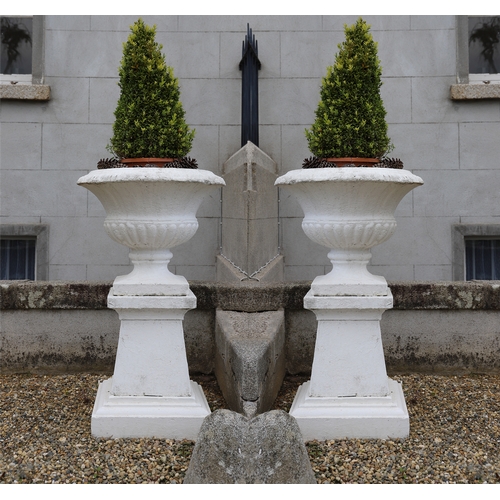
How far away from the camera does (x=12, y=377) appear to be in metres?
5.02

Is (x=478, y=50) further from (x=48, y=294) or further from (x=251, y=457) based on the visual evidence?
(x=251, y=457)

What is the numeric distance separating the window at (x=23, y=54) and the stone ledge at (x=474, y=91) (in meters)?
4.04

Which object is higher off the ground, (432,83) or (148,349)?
(432,83)

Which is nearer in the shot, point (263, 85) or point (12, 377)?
point (12, 377)

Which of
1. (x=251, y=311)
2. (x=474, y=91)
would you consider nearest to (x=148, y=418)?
(x=251, y=311)

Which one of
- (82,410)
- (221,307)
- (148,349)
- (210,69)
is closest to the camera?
(148,349)

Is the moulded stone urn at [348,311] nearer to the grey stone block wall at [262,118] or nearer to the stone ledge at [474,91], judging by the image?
the grey stone block wall at [262,118]

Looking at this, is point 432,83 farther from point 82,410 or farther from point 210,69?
point 82,410

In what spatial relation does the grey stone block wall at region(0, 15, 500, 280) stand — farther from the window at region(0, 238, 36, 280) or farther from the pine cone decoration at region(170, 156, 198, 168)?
the pine cone decoration at region(170, 156, 198, 168)

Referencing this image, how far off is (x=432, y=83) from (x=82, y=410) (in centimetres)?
461

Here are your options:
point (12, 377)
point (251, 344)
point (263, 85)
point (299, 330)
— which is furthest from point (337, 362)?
point (263, 85)

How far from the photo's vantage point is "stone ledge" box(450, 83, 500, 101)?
21.2ft

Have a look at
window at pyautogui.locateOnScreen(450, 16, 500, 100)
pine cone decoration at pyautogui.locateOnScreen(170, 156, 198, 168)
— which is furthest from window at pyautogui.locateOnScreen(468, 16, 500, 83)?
pine cone decoration at pyautogui.locateOnScreen(170, 156, 198, 168)

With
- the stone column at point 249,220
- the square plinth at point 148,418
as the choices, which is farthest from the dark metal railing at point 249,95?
the square plinth at point 148,418
